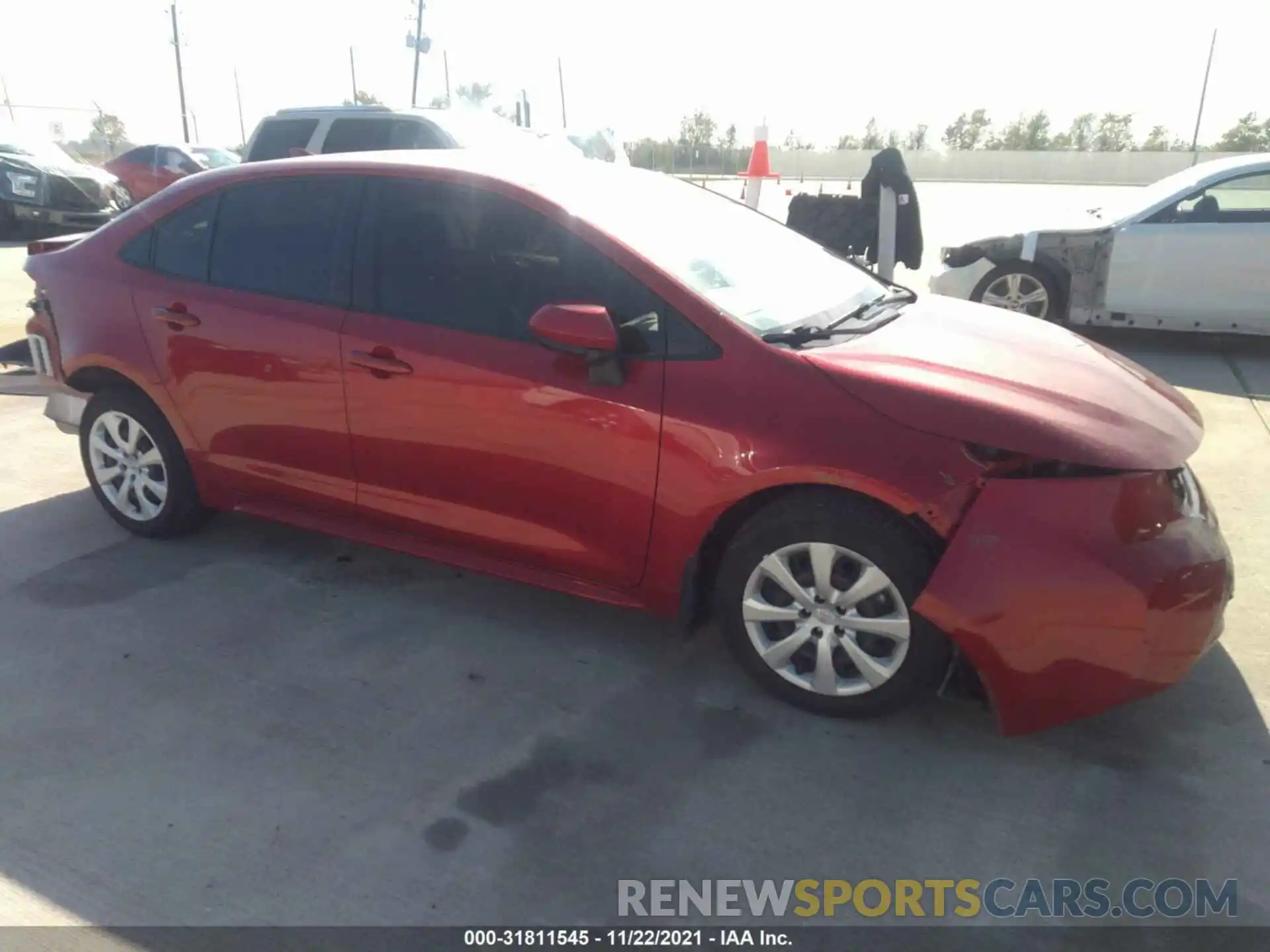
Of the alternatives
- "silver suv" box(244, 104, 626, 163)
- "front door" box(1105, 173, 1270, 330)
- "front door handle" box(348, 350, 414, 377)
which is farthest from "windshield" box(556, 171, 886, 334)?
"silver suv" box(244, 104, 626, 163)

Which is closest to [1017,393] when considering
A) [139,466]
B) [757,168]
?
[139,466]

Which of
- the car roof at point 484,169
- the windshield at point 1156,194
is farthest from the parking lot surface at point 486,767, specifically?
the windshield at point 1156,194

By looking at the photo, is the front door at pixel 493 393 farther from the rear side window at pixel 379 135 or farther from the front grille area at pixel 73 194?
the front grille area at pixel 73 194

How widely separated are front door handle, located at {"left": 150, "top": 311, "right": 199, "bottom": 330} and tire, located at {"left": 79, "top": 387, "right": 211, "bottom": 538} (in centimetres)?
42

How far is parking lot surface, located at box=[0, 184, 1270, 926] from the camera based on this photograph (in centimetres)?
244

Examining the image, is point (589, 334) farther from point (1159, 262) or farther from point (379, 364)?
point (1159, 262)

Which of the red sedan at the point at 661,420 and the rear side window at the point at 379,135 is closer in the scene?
the red sedan at the point at 661,420

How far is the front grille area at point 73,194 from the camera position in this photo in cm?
1483

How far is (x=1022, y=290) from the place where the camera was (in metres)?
8.23

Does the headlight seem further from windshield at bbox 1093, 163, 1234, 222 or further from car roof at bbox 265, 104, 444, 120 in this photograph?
windshield at bbox 1093, 163, 1234, 222

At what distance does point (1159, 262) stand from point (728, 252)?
5803 mm

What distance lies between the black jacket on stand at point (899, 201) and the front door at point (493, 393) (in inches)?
241

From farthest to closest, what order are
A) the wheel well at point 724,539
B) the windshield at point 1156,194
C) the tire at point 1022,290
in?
the tire at point 1022,290
the windshield at point 1156,194
the wheel well at point 724,539

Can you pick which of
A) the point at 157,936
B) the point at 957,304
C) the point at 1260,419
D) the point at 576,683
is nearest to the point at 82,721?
the point at 157,936
